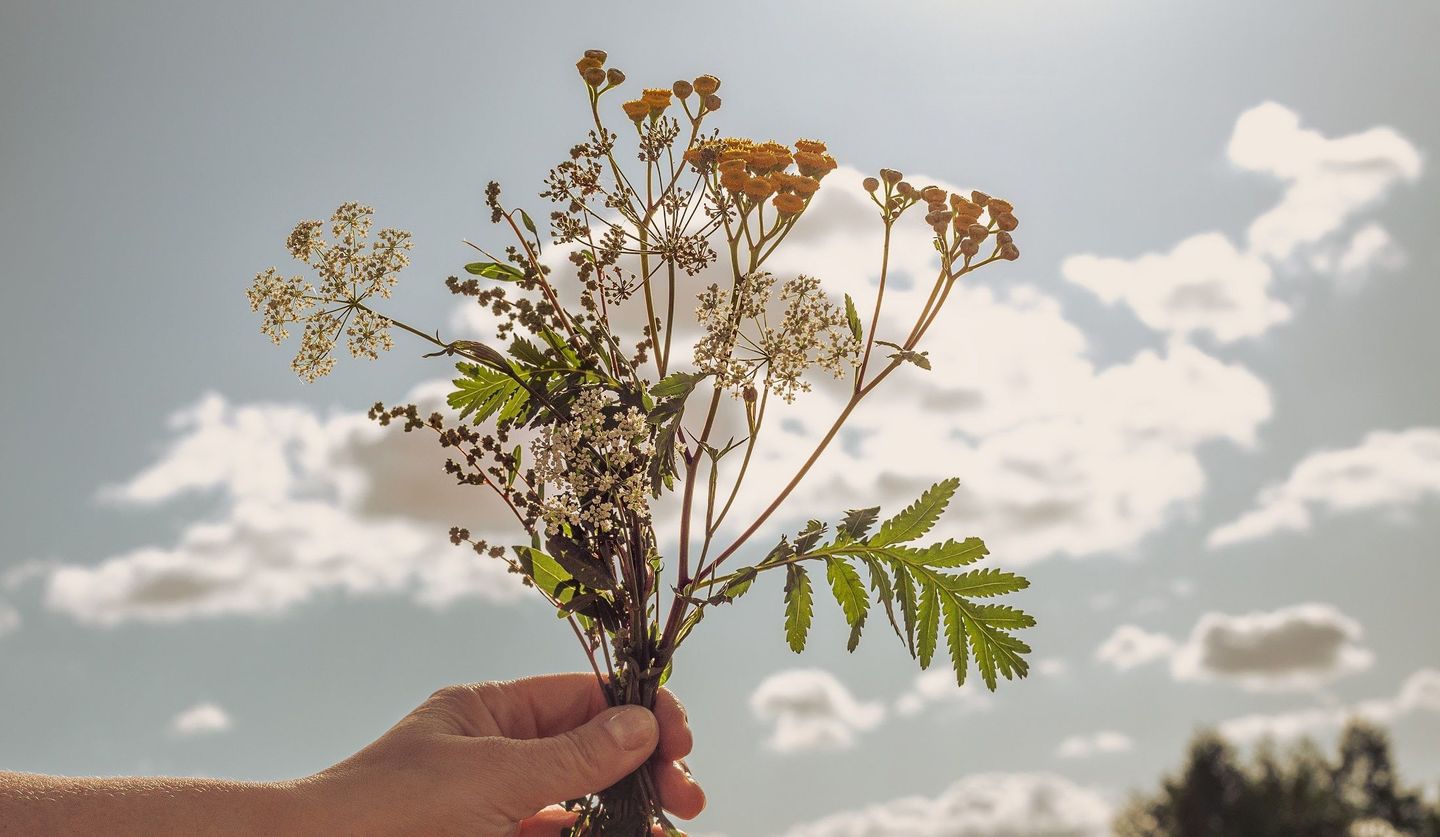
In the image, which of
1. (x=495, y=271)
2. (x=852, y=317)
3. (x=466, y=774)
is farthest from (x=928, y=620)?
(x=495, y=271)

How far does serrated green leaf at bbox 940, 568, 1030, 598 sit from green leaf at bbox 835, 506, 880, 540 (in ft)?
0.92

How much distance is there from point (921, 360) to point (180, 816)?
8.02 ft

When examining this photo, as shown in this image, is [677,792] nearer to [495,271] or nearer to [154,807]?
[154,807]

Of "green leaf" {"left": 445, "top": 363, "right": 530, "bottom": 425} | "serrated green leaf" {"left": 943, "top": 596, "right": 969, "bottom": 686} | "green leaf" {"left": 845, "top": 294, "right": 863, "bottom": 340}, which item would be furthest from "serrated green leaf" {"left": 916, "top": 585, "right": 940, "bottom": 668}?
"green leaf" {"left": 445, "top": 363, "right": 530, "bottom": 425}

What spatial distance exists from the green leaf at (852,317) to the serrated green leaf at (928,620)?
2.65 feet

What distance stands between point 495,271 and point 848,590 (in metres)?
1.47

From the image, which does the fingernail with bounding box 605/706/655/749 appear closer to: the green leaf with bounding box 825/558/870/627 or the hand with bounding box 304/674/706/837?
the hand with bounding box 304/674/706/837

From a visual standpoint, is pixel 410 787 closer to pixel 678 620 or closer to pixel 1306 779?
pixel 678 620

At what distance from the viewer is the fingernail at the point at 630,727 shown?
322cm

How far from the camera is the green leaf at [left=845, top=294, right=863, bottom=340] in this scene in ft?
10.4

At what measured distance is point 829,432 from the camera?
3080 millimetres

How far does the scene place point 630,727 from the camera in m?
3.22

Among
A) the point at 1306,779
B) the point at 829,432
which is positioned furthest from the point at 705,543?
the point at 1306,779

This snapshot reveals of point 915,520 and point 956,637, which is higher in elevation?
point 915,520
